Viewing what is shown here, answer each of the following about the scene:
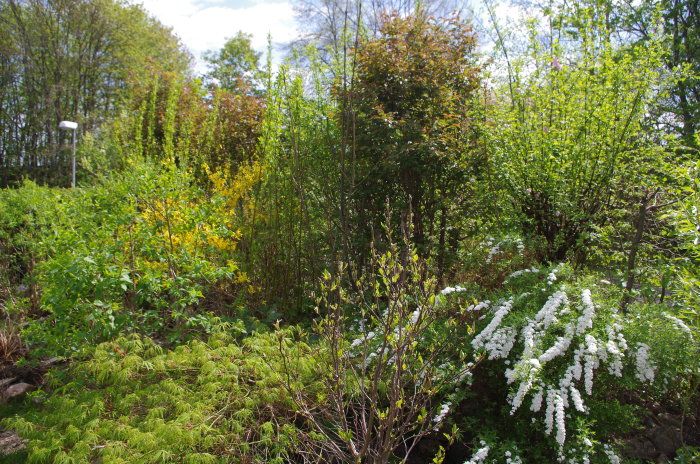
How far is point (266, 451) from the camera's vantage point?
2.15 meters

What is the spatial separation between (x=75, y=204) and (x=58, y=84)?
15901 mm

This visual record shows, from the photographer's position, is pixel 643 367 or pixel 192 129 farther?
pixel 192 129

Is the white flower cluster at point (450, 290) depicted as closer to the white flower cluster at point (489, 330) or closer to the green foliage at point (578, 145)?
the white flower cluster at point (489, 330)

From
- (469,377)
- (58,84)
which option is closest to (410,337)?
(469,377)

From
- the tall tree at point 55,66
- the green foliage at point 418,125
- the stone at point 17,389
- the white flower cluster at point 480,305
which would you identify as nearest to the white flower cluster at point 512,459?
the white flower cluster at point 480,305

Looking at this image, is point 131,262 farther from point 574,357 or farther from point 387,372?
point 574,357

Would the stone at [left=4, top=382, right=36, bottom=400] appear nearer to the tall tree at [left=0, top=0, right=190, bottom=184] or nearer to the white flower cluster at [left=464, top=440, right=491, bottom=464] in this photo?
the white flower cluster at [left=464, top=440, right=491, bottom=464]

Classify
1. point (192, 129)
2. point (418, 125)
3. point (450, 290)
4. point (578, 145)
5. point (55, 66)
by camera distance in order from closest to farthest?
point (450, 290) → point (578, 145) → point (418, 125) → point (192, 129) → point (55, 66)

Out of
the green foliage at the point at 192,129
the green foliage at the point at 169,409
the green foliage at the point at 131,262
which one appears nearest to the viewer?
the green foliage at the point at 169,409

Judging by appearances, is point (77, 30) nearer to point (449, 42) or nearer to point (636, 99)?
point (449, 42)

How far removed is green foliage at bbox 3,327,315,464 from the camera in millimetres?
2027

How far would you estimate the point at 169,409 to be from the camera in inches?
92.1

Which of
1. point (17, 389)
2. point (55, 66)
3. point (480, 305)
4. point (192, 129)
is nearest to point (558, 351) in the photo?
point (480, 305)

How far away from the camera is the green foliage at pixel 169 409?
2.03 meters
